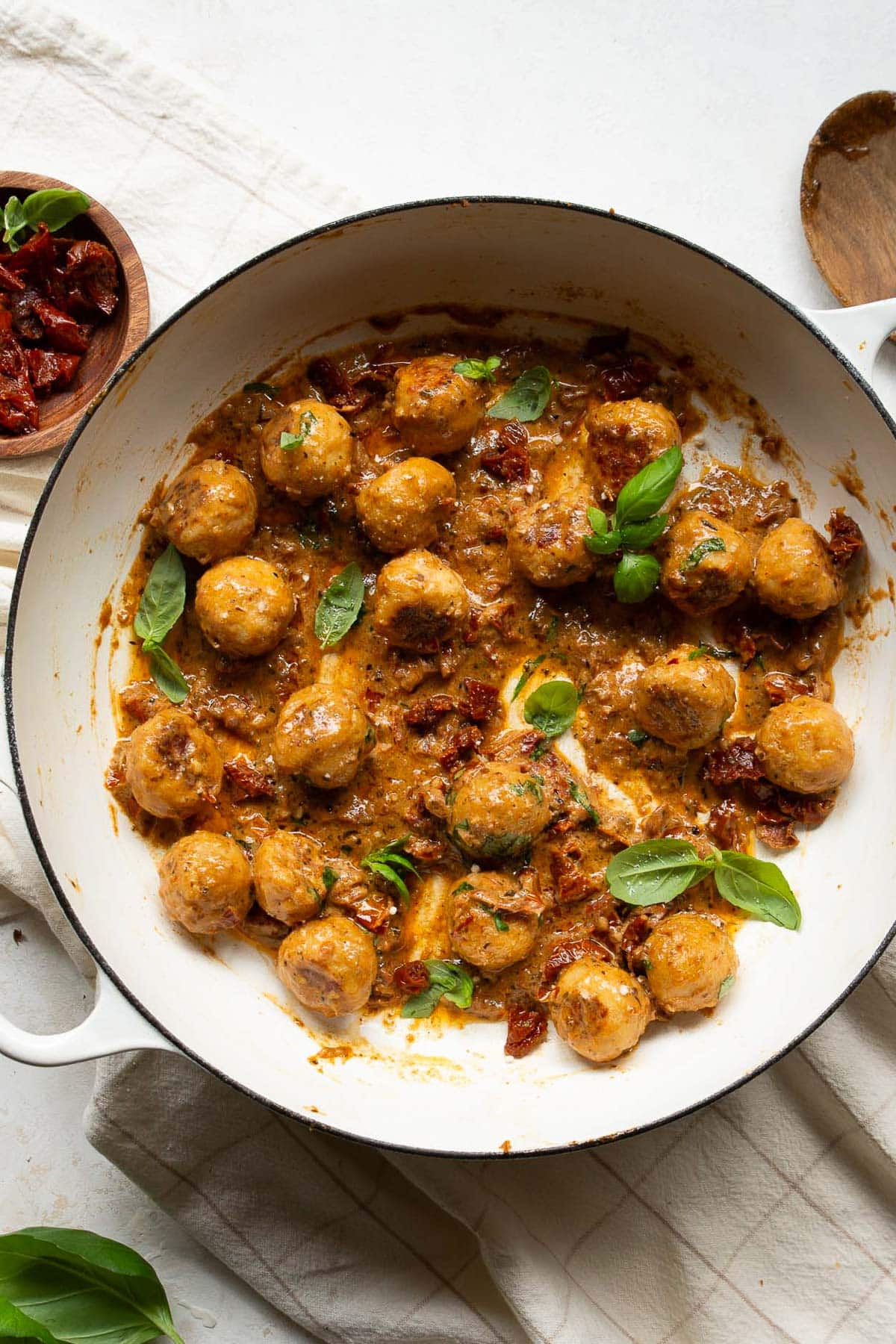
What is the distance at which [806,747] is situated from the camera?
125 inches

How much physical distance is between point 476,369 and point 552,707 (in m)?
1.09

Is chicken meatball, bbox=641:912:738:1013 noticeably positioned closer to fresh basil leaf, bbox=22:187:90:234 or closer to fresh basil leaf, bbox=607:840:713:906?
fresh basil leaf, bbox=607:840:713:906

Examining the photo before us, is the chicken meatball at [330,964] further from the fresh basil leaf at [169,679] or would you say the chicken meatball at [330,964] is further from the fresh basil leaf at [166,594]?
the fresh basil leaf at [166,594]

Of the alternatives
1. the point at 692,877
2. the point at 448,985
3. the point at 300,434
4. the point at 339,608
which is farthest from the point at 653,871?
the point at 300,434

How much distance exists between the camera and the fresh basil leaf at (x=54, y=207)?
3.34 m

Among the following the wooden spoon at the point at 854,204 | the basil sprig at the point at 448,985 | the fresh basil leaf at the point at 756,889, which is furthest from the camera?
the wooden spoon at the point at 854,204

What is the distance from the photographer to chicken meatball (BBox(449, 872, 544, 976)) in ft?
10.3

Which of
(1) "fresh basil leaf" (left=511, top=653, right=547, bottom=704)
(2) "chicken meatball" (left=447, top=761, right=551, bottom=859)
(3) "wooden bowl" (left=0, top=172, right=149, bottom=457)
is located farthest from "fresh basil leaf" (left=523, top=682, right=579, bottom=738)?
(3) "wooden bowl" (left=0, top=172, right=149, bottom=457)

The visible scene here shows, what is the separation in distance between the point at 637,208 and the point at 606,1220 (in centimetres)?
326

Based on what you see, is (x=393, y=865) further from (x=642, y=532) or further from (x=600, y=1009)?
(x=642, y=532)

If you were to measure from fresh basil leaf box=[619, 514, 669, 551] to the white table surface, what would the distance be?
1.01 m

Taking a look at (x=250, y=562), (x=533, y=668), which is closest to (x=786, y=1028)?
(x=533, y=668)

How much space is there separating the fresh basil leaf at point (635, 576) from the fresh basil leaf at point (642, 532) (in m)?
0.04

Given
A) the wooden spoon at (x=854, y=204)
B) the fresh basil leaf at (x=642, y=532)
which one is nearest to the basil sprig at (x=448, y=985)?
the fresh basil leaf at (x=642, y=532)
